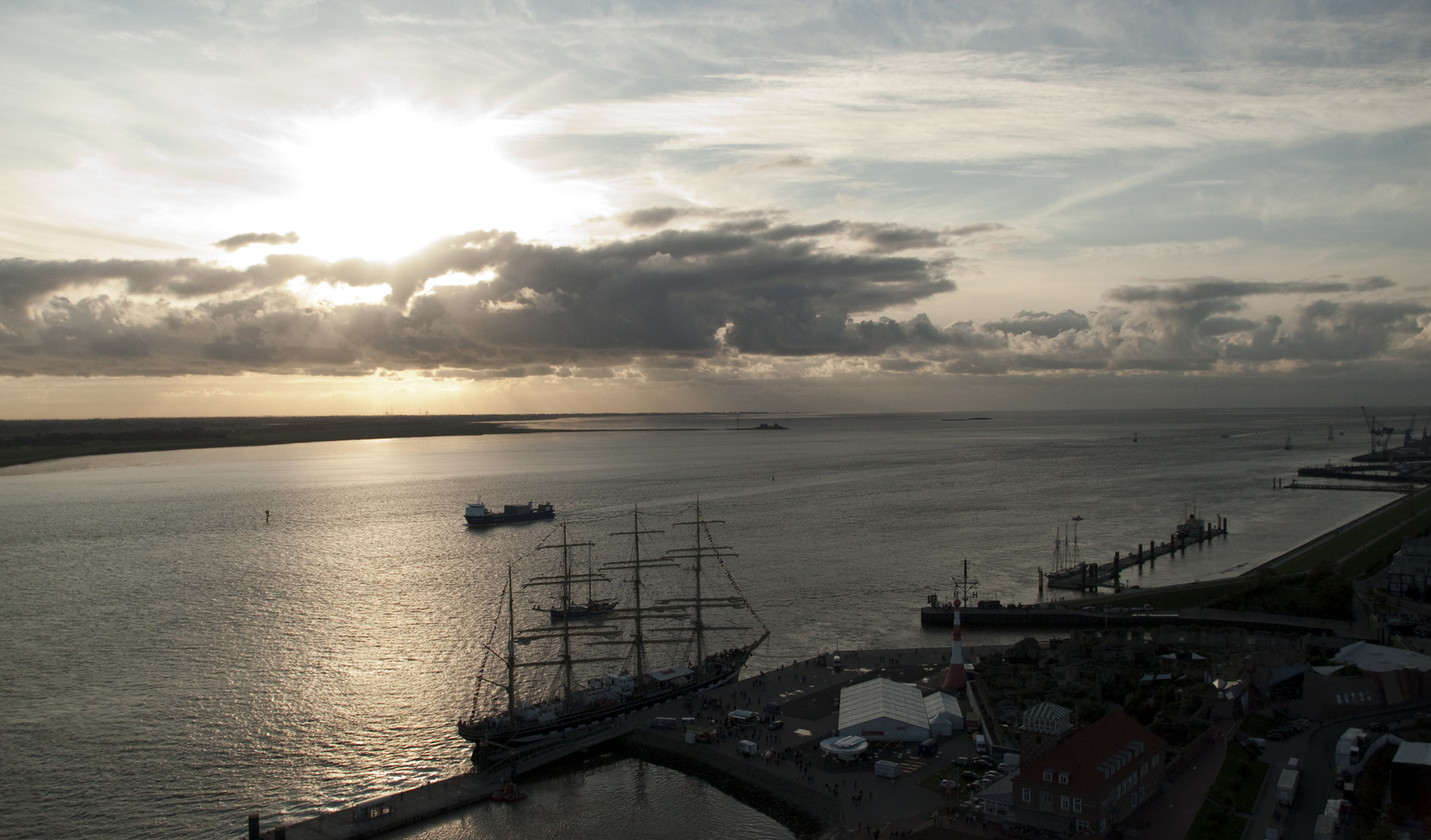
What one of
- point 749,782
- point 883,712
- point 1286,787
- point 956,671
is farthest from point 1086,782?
point 956,671

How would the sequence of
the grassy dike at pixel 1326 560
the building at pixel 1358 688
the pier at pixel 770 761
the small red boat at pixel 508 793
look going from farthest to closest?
the grassy dike at pixel 1326 560 → the building at pixel 1358 688 → the small red boat at pixel 508 793 → the pier at pixel 770 761

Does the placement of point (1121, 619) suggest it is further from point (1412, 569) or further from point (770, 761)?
point (770, 761)

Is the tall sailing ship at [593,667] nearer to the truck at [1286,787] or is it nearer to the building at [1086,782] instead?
the building at [1086,782]

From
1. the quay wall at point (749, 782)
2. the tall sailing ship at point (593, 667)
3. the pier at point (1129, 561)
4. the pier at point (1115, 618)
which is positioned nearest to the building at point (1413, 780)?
the quay wall at point (749, 782)

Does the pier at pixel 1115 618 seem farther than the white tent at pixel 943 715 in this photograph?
Yes

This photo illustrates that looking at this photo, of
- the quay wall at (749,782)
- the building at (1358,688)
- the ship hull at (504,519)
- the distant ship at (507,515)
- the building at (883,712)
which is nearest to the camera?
the quay wall at (749,782)

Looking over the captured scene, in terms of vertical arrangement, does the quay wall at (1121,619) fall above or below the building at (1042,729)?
below

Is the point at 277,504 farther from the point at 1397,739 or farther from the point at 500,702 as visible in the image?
the point at 1397,739

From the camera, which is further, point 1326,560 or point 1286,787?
point 1326,560
